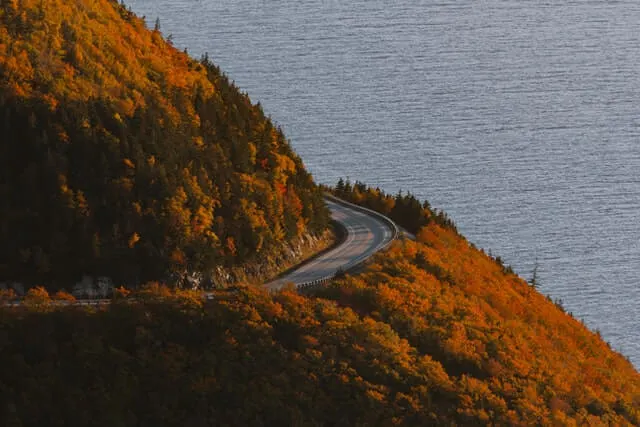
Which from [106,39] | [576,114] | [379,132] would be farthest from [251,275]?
[576,114]

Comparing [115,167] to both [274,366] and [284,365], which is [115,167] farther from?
[284,365]

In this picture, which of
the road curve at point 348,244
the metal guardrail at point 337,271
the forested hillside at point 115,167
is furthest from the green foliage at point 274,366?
the forested hillside at point 115,167

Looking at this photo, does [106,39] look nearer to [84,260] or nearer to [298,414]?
[84,260]

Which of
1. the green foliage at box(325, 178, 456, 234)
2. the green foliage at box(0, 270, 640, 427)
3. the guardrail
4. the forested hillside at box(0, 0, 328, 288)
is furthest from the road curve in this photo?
the green foliage at box(325, 178, 456, 234)

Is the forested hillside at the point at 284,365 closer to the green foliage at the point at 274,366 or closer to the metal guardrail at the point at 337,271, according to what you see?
the green foliage at the point at 274,366

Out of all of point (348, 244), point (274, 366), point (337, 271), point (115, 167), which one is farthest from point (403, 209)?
point (274, 366)
